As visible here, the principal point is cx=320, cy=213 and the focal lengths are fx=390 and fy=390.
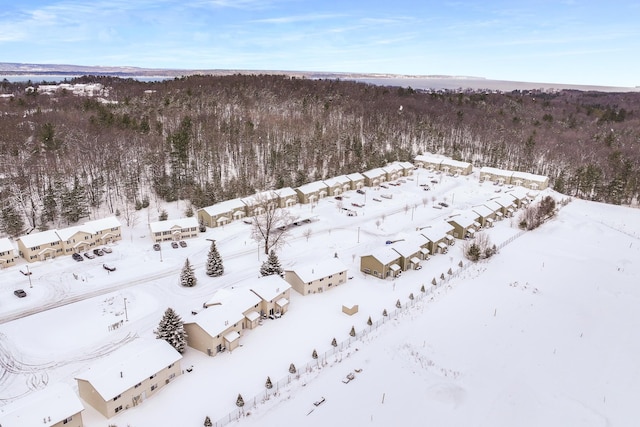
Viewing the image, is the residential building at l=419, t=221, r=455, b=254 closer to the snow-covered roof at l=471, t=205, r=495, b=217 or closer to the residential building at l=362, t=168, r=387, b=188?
the snow-covered roof at l=471, t=205, r=495, b=217

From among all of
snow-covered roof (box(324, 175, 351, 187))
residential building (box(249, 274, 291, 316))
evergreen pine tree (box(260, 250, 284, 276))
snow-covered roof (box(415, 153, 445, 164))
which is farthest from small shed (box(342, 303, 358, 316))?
snow-covered roof (box(415, 153, 445, 164))

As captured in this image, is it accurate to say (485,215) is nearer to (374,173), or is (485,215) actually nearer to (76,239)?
(374,173)

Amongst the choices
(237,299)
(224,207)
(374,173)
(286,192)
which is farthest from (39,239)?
(374,173)

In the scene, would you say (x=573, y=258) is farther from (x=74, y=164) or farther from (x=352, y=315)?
(x=74, y=164)

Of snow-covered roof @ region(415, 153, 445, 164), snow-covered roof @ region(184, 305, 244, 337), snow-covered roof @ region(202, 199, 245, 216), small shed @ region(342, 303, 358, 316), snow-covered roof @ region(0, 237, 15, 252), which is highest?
snow-covered roof @ region(415, 153, 445, 164)

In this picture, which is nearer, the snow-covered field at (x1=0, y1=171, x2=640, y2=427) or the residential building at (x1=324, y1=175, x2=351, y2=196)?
the snow-covered field at (x1=0, y1=171, x2=640, y2=427)

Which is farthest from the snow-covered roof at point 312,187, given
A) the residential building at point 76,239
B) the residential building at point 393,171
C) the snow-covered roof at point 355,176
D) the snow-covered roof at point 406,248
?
the residential building at point 76,239

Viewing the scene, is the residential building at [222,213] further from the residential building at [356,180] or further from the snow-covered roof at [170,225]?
the residential building at [356,180]
